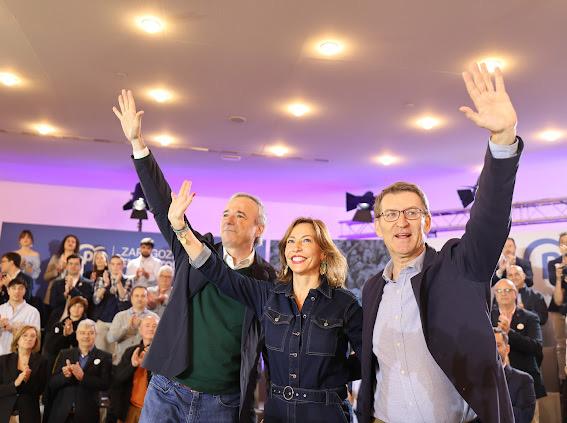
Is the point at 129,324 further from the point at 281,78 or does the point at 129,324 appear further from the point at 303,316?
the point at 303,316

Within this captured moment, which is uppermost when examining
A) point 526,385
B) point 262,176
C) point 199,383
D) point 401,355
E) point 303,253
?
point 262,176

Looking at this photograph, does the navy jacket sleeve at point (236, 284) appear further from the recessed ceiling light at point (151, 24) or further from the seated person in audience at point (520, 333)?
the seated person in audience at point (520, 333)

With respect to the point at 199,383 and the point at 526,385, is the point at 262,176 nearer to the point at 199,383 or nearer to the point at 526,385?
the point at 526,385

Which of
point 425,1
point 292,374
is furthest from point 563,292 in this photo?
point 292,374

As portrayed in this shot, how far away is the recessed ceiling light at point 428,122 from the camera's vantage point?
274 inches

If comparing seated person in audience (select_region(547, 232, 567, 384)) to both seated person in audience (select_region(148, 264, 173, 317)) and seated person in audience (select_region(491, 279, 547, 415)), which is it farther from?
seated person in audience (select_region(148, 264, 173, 317))

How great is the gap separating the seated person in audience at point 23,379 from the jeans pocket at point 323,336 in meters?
4.09

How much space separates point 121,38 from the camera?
5215mm

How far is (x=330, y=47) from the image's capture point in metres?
5.24

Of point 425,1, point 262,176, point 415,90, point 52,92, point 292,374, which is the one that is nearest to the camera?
point 292,374

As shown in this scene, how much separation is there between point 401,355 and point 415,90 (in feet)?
15.5

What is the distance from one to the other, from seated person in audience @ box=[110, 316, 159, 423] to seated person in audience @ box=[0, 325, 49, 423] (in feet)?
2.37

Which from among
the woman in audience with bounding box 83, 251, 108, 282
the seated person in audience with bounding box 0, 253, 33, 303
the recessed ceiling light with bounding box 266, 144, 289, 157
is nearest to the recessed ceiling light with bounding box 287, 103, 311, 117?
the recessed ceiling light with bounding box 266, 144, 289, 157

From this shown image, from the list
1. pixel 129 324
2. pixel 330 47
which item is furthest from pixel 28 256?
pixel 330 47
